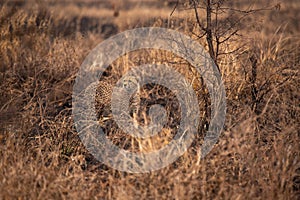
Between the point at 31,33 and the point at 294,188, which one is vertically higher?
the point at 31,33

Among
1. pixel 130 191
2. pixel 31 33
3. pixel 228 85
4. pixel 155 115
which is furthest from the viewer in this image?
pixel 31 33

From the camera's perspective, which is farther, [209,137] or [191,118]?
[191,118]

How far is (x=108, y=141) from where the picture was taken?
3.09 m

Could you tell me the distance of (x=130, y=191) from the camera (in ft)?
7.50

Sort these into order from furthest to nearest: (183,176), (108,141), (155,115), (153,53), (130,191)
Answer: (153,53)
(155,115)
(108,141)
(183,176)
(130,191)

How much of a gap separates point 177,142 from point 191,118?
1.79 ft

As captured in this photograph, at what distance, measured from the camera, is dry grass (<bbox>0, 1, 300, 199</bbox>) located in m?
2.36

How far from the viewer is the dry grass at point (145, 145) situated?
236 centimetres

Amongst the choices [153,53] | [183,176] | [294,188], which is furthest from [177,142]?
[153,53]

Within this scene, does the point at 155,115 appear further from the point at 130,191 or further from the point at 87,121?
the point at 130,191

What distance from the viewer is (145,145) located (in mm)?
2559

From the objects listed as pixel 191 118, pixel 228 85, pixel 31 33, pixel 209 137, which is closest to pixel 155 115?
pixel 191 118

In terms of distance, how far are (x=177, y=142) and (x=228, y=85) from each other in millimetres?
1225

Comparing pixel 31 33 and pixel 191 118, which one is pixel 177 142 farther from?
pixel 31 33
